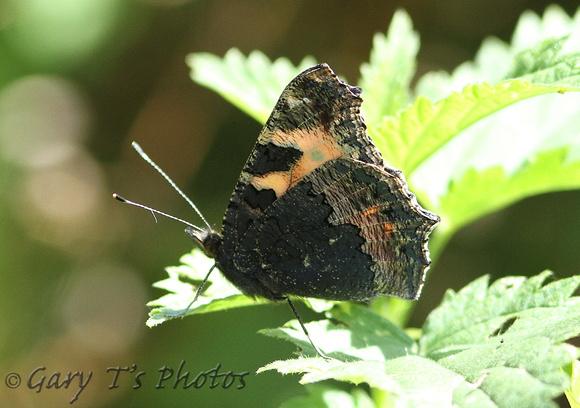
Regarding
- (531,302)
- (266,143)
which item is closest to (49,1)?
(266,143)

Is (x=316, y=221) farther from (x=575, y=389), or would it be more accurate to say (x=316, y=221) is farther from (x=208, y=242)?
(x=575, y=389)

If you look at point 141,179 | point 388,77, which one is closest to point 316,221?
point 388,77

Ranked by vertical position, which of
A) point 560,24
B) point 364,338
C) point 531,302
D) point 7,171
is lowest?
point 7,171

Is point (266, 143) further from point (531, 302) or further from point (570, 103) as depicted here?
point (570, 103)
